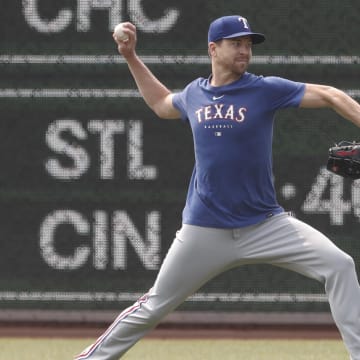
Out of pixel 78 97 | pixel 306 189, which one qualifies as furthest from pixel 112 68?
pixel 306 189

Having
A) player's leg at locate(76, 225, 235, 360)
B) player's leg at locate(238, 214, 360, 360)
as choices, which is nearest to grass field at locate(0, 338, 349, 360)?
player's leg at locate(76, 225, 235, 360)

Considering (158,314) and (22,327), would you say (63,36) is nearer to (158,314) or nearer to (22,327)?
(22,327)

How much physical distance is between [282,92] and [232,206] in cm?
56

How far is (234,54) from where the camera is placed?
19.1ft

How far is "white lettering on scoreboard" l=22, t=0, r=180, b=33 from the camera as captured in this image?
7742 mm

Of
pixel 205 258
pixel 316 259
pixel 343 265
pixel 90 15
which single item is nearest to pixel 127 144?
pixel 90 15

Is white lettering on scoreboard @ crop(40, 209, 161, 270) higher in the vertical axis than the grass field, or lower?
higher

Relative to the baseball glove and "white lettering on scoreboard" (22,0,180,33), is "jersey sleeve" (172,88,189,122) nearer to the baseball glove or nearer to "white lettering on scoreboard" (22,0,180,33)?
the baseball glove

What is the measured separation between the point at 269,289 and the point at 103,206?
3.71 feet

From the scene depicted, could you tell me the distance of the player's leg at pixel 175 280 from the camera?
5742mm

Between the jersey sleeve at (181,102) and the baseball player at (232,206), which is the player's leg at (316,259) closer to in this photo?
the baseball player at (232,206)

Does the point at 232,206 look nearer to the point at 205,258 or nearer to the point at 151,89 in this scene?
the point at 205,258

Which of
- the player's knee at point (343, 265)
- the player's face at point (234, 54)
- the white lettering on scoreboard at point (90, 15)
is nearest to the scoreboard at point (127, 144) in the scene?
the white lettering on scoreboard at point (90, 15)

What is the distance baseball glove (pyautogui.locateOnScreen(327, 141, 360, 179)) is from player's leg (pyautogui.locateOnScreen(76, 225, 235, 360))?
22.9 inches
